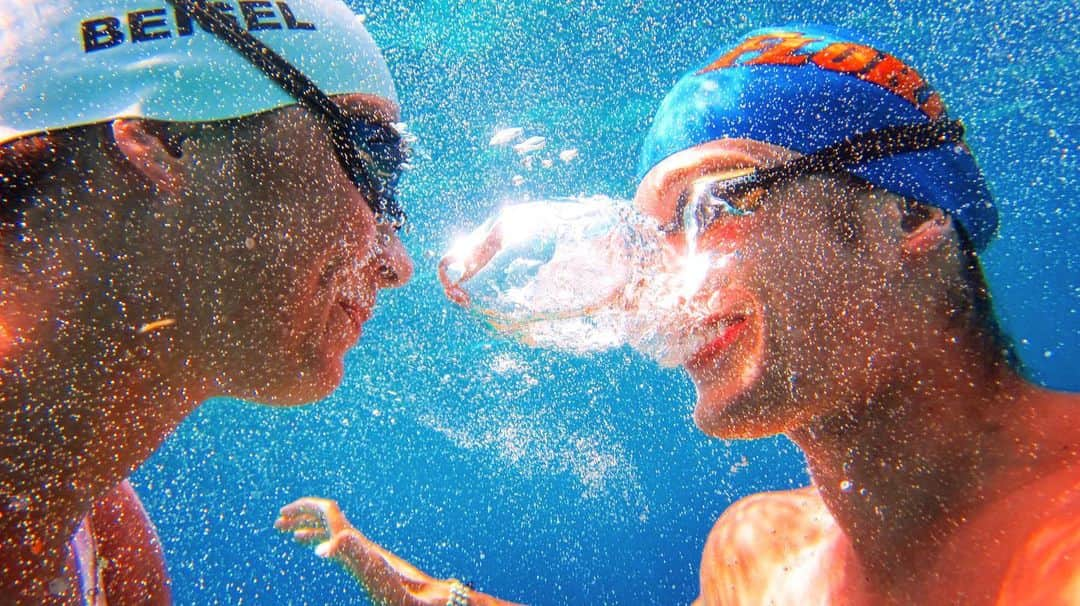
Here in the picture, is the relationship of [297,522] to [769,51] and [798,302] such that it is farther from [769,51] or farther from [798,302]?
[769,51]

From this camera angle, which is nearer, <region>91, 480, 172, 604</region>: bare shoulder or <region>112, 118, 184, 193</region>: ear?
<region>112, 118, 184, 193</region>: ear

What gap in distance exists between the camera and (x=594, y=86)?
10.1 m

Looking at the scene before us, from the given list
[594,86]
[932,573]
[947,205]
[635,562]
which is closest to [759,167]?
[947,205]

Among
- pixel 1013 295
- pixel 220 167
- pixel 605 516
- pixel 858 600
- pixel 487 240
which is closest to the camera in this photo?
pixel 220 167

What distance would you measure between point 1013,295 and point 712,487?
1418 inches

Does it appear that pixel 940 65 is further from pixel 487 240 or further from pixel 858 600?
pixel 858 600

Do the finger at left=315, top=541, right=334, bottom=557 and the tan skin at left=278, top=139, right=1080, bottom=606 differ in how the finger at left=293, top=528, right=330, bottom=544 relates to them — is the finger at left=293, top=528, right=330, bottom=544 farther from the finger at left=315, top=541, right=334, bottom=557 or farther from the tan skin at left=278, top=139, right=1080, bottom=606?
the tan skin at left=278, top=139, right=1080, bottom=606

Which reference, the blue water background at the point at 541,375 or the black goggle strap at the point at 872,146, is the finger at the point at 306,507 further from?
the blue water background at the point at 541,375

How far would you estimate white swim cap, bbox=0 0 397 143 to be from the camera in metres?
1.67

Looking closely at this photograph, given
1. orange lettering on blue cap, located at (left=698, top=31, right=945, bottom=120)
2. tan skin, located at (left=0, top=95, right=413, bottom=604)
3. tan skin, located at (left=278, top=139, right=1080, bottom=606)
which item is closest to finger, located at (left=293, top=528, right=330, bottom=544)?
tan skin, located at (left=0, top=95, right=413, bottom=604)

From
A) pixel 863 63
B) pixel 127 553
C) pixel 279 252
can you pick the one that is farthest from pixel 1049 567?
pixel 127 553

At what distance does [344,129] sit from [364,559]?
10.3ft

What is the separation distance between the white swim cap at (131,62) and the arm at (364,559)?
10.1 ft

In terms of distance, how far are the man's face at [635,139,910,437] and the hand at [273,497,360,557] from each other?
3.12 meters
